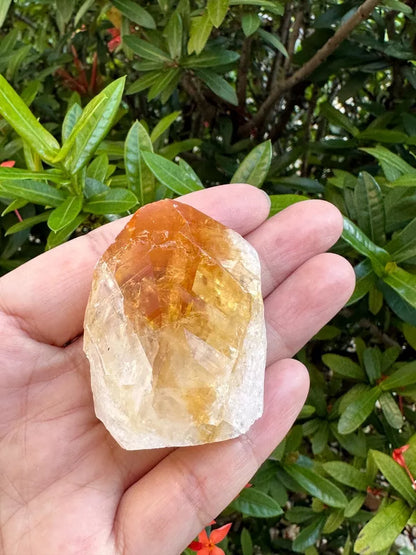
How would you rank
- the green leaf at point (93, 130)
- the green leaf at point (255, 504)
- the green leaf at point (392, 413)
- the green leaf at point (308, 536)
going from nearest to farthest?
the green leaf at point (93, 130) → the green leaf at point (255, 504) → the green leaf at point (392, 413) → the green leaf at point (308, 536)

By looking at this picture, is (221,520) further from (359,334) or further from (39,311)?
(39,311)

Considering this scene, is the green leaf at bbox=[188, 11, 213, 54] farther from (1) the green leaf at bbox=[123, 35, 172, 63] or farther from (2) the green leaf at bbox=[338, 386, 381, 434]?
(2) the green leaf at bbox=[338, 386, 381, 434]

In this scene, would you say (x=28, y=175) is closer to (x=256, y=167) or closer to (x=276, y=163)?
(x=256, y=167)

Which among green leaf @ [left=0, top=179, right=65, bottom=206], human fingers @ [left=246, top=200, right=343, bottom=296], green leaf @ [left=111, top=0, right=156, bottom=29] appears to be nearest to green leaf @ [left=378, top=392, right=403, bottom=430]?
human fingers @ [left=246, top=200, right=343, bottom=296]

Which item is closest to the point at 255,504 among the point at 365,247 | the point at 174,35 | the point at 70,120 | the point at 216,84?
the point at 365,247

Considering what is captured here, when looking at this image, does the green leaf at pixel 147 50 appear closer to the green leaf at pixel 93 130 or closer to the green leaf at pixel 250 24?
the green leaf at pixel 250 24

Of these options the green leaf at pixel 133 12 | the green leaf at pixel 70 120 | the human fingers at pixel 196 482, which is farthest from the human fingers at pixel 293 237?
the green leaf at pixel 133 12

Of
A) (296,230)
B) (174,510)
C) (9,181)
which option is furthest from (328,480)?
(9,181)

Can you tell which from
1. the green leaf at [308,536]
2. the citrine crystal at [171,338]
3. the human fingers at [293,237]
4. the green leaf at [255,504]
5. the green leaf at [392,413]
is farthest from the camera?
the green leaf at [308,536]
